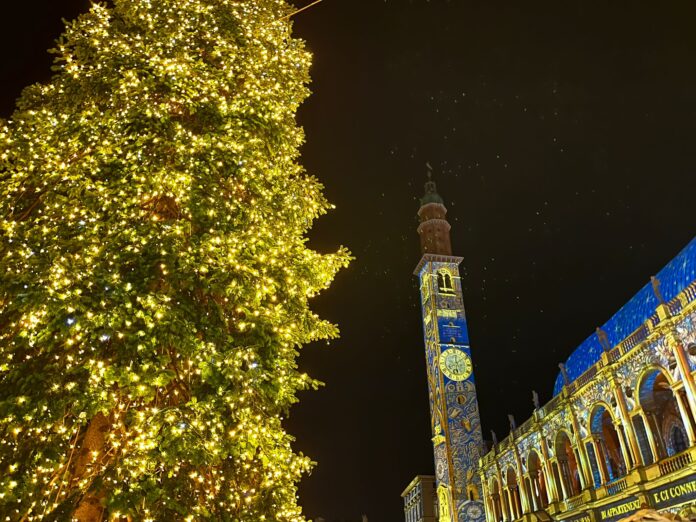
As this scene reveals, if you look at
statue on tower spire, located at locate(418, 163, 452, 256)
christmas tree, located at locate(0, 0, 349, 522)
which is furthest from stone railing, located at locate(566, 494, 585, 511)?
statue on tower spire, located at locate(418, 163, 452, 256)

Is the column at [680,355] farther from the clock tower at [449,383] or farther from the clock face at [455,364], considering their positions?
the clock face at [455,364]

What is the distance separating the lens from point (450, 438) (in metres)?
37.6

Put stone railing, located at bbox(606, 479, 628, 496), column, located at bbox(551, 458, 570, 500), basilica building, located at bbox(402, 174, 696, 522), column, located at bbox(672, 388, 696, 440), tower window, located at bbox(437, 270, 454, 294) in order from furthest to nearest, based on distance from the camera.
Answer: tower window, located at bbox(437, 270, 454, 294) < column, located at bbox(551, 458, 570, 500) < stone railing, located at bbox(606, 479, 628, 496) < basilica building, located at bbox(402, 174, 696, 522) < column, located at bbox(672, 388, 696, 440)

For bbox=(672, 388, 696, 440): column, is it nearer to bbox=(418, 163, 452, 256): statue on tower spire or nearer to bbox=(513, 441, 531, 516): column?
bbox=(513, 441, 531, 516): column

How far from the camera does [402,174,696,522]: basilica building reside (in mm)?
16859

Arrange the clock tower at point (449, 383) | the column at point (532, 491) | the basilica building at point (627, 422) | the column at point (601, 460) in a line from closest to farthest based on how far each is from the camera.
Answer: the basilica building at point (627, 422)
the column at point (601, 460)
the column at point (532, 491)
the clock tower at point (449, 383)

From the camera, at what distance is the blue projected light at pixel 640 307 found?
19214 millimetres

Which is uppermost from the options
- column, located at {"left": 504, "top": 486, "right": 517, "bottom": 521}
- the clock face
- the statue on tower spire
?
the statue on tower spire

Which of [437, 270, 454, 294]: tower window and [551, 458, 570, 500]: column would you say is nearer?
[551, 458, 570, 500]: column

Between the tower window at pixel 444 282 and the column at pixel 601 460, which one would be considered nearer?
the column at pixel 601 460

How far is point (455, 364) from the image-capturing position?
40094 mm

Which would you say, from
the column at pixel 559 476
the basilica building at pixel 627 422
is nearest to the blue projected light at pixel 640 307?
the basilica building at pixel 627 422

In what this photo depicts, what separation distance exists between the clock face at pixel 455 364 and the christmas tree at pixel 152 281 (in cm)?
3197

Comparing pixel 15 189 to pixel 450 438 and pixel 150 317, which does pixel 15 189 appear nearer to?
pixel 150 317
